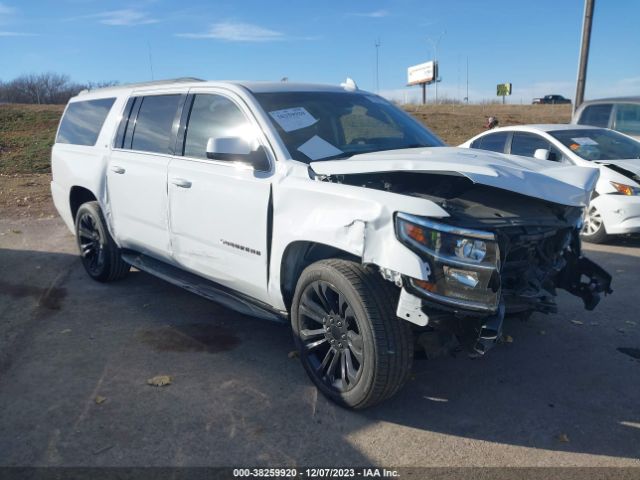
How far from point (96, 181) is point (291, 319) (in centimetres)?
295

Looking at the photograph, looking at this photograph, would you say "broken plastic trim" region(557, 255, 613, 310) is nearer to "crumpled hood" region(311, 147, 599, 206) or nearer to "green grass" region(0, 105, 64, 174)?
"crumpled hood" region(311, 147, 599, 206)

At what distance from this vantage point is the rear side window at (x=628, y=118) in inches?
368

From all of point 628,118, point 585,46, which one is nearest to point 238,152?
point 628,118

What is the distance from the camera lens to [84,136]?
5992mm

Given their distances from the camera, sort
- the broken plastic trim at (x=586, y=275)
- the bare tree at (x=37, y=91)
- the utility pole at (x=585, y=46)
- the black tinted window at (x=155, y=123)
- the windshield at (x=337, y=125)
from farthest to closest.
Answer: the bare tree at (x=37, y=91), the utility pole at (x=585, y=46), the black tinted window at (x=155, y=123), the windshield at (x=337, y=125), the broken plastic trim at (x=586, y=275)

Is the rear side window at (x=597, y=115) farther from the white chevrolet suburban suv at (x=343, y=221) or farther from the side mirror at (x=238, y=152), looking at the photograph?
the side mirror at (x=238, y=152)

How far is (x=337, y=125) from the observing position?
14.3 feet

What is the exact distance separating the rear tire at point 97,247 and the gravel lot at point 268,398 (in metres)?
0.62

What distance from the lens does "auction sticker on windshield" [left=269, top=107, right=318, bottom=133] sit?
4.02 metres

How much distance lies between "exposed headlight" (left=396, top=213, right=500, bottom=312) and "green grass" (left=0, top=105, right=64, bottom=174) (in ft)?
53.3

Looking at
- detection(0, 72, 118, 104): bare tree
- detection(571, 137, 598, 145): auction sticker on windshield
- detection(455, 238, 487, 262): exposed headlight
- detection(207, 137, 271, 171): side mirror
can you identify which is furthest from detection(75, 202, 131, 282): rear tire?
detection(0, 72, 118, 104): bare tree

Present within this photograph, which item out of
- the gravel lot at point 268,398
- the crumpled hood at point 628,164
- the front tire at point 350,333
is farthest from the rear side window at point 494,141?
the front tire at point 350,333

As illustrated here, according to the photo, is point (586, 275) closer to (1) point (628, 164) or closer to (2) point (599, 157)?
(1) point (628, 164)

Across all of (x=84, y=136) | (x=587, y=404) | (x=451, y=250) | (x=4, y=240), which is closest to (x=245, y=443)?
(x=451, y=250)
